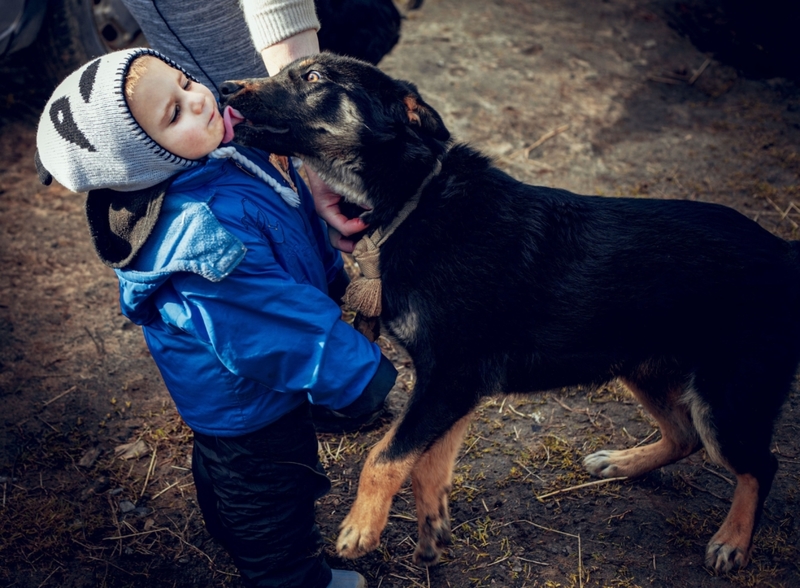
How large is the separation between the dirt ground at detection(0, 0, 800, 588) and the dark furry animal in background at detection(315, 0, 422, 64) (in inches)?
62.8

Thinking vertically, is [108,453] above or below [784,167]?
below

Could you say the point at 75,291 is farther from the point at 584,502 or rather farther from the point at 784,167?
the point at 784,167

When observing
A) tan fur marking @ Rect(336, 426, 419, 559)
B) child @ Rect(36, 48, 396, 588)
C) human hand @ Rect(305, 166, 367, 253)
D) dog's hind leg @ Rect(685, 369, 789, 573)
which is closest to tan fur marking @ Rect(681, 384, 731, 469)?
dog's hind leg @ Rect(685, 369, 789, 573)

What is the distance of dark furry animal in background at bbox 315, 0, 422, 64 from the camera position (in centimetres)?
404

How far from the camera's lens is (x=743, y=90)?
243 inches

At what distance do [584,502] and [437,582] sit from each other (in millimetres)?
839

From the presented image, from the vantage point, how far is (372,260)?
2703mm

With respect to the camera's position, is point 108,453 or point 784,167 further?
point 784,167

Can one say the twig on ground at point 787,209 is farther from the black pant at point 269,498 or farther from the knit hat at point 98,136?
the knit hat at point 98,136

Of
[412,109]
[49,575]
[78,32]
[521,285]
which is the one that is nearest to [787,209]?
[521,285]

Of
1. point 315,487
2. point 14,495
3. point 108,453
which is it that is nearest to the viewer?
point 315,487

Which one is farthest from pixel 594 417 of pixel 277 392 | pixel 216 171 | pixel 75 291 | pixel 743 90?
pixel 743 90

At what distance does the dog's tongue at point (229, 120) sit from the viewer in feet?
7.98

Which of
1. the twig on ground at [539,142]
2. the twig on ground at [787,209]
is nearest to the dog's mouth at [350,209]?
the twig on ground at [539,142]
